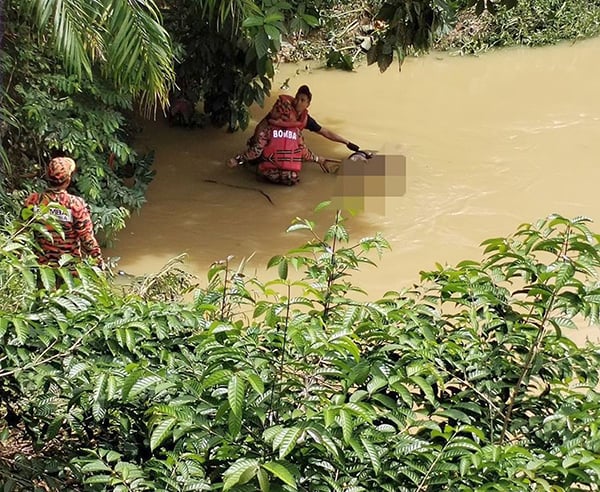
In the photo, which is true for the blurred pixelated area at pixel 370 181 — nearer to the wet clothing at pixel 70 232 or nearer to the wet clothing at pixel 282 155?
the wet clothing at pixel 282 155

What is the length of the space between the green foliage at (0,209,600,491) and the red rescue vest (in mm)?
4737

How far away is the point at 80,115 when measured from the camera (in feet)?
19.6

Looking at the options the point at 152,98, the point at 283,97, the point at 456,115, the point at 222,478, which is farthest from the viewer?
the point at 456,115

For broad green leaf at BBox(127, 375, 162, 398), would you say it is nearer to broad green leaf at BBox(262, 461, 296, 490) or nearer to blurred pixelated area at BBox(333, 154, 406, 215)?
broad green leaf at BBox(262, 461, 296, 490)

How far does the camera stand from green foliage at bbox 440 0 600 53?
447 inches

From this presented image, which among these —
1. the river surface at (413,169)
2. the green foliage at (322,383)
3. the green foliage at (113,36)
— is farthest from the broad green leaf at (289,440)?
the river surface at (413,169)

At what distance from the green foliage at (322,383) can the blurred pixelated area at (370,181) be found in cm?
468

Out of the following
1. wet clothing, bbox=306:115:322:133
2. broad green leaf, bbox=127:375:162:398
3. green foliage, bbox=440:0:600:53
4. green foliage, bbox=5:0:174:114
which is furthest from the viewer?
green foliage, bbox=440:0:600:53

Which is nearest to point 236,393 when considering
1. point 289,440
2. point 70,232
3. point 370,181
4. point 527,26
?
point 289,440

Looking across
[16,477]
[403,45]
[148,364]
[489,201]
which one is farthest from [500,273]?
[489,201]

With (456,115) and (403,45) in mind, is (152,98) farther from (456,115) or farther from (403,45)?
(456,115)

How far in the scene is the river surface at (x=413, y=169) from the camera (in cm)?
682

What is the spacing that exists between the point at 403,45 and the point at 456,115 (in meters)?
3.11

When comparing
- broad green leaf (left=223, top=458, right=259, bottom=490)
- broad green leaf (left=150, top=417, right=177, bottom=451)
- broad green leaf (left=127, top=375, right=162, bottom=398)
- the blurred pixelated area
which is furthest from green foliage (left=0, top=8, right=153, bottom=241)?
broad green leaf (left=223, top=458, right=259, bottom=490)
